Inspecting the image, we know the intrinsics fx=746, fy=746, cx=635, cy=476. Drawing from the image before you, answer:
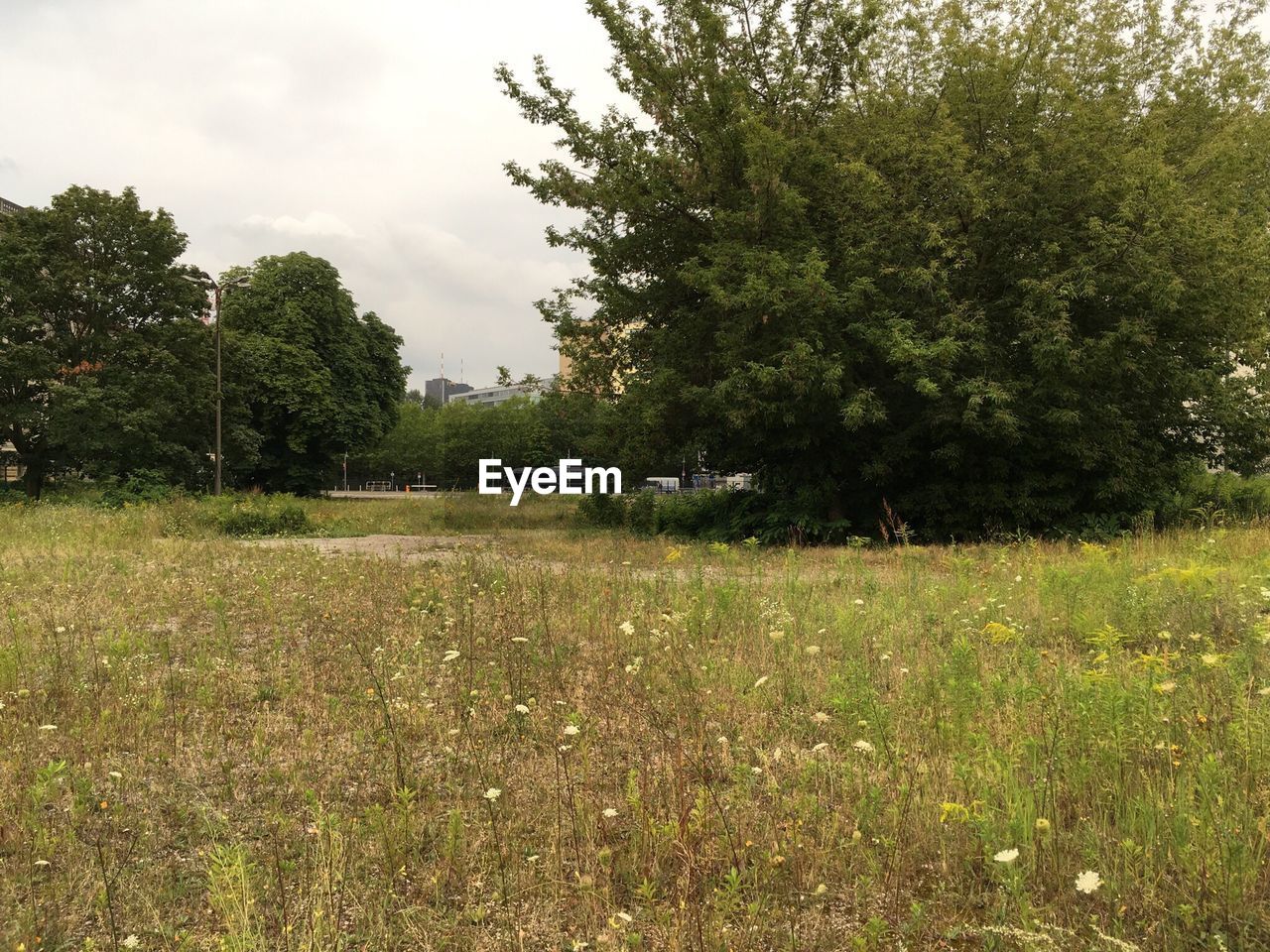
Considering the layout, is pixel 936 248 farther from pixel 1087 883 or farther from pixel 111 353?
pixel 111 353

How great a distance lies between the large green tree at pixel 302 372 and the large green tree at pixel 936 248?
1019 inches

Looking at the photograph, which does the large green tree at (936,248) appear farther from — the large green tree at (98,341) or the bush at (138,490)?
the large green tree at (98,341)

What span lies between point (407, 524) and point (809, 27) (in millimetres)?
16321

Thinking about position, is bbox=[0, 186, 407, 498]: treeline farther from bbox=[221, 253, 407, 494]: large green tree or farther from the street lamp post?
bbox=[221, 253, 407, 494]: large green tree

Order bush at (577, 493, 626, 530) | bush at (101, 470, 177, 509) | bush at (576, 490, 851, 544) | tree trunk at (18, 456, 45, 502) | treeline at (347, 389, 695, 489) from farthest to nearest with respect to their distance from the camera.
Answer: treeline at (347, 389, 695, 489), tree trunk at (18, 456, 45, 502), bush at (101, 470, 177, 509), bush at (577, 493, 626, 530), bush at (576, 490, 851, 544)

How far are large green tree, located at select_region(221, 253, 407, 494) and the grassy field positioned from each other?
3426 centimetres

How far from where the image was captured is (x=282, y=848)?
9.94 ft

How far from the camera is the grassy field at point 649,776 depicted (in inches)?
97.8

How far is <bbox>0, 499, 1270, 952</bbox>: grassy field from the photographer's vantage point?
2484 millimetres

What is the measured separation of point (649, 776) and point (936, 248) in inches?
573

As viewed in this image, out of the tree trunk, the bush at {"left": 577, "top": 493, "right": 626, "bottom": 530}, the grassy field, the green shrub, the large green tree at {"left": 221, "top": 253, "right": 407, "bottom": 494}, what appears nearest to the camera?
the grassy field

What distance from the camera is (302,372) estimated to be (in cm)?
3950

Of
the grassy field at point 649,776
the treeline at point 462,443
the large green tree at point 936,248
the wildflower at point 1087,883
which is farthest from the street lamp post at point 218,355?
the wildflower at point 1087,883

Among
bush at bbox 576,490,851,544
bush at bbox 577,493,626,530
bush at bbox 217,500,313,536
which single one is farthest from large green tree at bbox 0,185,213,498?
bush at bbox 576,490,851,544
